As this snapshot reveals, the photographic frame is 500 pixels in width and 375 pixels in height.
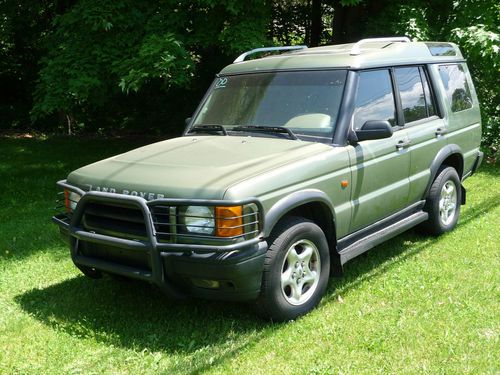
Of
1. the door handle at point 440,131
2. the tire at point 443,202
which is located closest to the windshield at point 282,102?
the door handle at point 440,131

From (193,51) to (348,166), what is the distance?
6573mm

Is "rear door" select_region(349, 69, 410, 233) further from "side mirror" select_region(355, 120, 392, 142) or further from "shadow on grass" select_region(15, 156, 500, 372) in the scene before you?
"shadow on grass" select_region(15, 156, 500, 372)

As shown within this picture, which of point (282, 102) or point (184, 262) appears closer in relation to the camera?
point (184, 262)

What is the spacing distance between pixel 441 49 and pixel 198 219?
3983 millimetres

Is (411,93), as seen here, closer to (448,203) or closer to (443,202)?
(443,202)

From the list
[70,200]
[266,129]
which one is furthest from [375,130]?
[70,200]

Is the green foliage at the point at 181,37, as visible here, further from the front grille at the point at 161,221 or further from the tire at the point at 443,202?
the front grille at the point at 161,221

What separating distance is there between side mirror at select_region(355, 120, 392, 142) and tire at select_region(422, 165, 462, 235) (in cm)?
168

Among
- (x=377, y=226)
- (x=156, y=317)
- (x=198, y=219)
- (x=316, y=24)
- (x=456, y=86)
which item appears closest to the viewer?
→ (x=198, y=219)

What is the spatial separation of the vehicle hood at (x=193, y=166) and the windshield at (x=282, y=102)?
0.23 m

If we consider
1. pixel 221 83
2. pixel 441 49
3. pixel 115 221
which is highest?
pixel 441 49

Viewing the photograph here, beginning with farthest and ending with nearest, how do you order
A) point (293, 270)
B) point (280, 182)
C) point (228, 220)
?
point (293, 270), point (280, 182), point (228, 220)

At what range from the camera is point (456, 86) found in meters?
6.57

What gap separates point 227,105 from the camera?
5410mm
